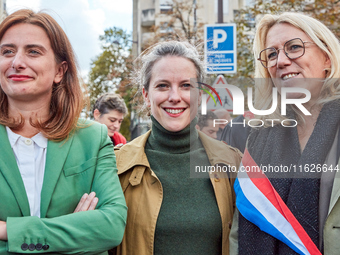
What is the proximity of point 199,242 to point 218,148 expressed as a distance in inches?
27.5

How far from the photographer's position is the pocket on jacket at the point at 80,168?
239 centimetres

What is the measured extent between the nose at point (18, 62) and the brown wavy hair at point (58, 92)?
0.19 meters

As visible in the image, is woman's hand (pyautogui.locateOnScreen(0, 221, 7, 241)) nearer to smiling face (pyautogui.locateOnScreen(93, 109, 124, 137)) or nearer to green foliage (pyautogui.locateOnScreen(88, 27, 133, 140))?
smiling face (pyautogui.locateOnScreen(93, 109, 124, 137))

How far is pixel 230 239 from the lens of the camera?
271 cm

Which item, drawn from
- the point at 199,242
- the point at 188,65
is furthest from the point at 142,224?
the point at 188,65

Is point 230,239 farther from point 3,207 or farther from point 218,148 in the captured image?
point 3,207

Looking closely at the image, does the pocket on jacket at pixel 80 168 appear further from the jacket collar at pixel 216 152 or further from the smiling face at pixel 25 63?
the jacket collar at pixel 216 152

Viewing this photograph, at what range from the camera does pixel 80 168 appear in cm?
244

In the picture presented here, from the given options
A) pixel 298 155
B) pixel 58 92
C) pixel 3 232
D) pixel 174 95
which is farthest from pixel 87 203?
pixel 298 155

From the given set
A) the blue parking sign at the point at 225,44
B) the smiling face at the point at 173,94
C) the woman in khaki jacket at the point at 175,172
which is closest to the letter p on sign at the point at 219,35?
the blue parking sign at the point at 225,44

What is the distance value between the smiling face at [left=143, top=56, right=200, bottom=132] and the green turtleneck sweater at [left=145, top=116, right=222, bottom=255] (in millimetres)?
84

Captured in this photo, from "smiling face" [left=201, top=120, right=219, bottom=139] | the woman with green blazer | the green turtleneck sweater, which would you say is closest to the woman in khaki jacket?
the green turtleneck sweater

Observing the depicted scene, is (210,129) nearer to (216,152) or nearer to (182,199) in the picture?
(216,152)

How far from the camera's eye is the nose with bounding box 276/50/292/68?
260 cm
